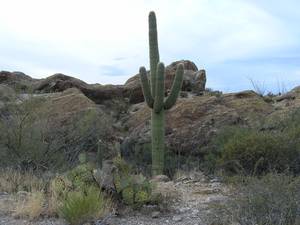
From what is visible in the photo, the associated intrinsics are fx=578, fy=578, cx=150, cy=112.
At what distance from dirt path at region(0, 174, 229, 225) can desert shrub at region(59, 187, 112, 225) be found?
17cm

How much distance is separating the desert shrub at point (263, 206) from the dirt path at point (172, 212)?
20.5 inches

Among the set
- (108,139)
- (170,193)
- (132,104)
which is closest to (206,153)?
(108,139)

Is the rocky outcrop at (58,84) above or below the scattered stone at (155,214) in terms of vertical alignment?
above

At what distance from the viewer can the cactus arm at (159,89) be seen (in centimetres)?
1366

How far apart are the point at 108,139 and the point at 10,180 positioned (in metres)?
7.20

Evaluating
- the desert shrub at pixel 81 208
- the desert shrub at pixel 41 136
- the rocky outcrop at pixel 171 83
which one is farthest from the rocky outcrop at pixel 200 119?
the desert shrub at pixel 81 208

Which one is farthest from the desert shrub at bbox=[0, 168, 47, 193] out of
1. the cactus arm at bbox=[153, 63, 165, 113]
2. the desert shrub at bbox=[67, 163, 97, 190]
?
the cactus arm at bbox=[153, 63, 165, 113]

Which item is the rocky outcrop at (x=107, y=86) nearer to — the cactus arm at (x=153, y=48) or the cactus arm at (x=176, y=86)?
the cactus arm at (x=153, y=48)

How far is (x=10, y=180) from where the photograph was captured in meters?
11.5

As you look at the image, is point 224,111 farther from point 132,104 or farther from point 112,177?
point 112,177

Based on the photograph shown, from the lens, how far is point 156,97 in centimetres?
1423

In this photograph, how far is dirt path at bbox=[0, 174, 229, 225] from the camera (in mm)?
8383

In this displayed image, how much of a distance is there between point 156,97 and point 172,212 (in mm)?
5608

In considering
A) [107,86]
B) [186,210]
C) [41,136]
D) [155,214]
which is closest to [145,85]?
[41,136]
